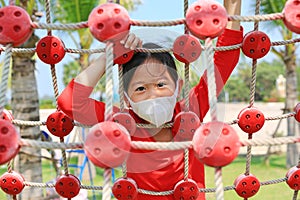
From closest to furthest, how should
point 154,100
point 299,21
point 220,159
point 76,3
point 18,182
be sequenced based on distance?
point 220,159, point 299,21, point 154,100, point 18,182, point 76,3

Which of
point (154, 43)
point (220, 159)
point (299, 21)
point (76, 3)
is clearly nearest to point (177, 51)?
point (154, 43)

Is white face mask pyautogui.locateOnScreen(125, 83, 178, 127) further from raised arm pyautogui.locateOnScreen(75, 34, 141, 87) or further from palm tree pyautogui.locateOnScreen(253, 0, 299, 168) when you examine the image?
palm tree pyautogui.locateOnScreen(253, 0, 299, 168)

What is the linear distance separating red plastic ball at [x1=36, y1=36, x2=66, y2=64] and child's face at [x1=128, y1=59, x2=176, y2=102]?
0.59 feet

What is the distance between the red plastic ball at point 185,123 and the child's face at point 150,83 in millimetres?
60

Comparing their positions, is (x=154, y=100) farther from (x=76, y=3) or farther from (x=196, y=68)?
(x=76, y=3)

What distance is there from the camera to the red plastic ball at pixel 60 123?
109cm

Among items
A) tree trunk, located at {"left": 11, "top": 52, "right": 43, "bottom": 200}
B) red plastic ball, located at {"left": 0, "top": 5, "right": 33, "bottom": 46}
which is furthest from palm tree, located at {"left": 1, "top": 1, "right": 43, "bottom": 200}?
red plastic ball, located at {"left": 0, "top": 5, "right": 33, "bottom": 46}

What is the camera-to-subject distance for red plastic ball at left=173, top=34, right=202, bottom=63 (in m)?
1.03

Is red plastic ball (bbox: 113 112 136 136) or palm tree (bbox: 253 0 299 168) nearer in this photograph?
red plastic ball (bbox: 113 112 136 136)

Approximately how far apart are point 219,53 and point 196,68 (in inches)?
3.9

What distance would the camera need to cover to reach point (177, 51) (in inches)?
40.6

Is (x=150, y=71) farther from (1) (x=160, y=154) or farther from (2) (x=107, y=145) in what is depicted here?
(2) (x=107, y=145)

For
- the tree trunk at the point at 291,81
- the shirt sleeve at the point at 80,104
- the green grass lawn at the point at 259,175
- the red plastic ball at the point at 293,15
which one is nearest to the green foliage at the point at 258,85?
the green grass lawn at the point at 259,175

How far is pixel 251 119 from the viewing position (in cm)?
107
